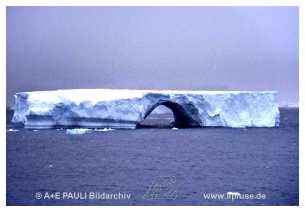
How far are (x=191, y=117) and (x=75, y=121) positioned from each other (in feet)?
10.9

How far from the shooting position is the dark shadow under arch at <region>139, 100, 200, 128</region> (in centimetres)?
1230

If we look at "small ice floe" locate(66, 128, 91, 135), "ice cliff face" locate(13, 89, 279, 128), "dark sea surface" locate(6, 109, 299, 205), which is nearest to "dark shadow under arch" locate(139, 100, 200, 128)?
"ice cliff face" locate(13, 89, 279, 128)

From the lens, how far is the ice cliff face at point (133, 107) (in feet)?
36.0

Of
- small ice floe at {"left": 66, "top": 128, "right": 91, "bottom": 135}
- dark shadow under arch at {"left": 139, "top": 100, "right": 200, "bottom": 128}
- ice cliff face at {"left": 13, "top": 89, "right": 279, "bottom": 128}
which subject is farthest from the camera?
dark shadow under arch at {"left": 139, "top": 100, "right": 200, "bottom": 128}

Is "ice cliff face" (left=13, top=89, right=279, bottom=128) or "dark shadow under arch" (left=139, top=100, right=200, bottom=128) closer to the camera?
"ice cliff face" (left=13, top=89, right=279, bottom=128)

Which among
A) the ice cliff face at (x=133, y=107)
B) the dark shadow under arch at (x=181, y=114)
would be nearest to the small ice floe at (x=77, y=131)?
the ice cliff face at (x=133, y=107)

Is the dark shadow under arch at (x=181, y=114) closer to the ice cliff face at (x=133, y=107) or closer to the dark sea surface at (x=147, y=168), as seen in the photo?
the ice cliff face at (x=133, y=107)

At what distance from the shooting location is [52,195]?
4.69 m

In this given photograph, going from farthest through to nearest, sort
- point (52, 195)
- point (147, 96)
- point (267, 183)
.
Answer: point (147, 96) → point (267, 183) → point (52, 195)

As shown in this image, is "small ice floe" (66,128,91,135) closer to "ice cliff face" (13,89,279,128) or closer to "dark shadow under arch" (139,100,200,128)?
"ice cliff face" (13,89,279,128)

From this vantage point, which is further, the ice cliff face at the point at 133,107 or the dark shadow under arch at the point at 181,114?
the dark shadow under arch at the point at 181,114

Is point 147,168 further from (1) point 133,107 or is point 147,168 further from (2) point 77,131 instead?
(1) point 133,107
